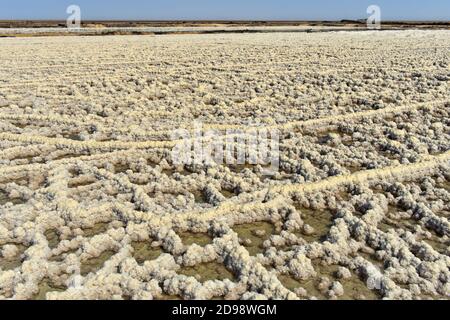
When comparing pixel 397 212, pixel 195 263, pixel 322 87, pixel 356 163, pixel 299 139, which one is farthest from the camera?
pixel 322 87

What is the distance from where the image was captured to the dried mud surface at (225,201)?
241cm

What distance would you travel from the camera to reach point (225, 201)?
3215 mm

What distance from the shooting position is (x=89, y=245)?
2672 mm

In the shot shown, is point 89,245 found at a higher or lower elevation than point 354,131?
lower

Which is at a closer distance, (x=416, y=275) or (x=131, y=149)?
(x=416, y=275)

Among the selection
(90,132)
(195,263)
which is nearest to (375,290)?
(195,263)

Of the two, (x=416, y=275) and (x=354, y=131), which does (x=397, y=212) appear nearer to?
(x=416, y=275)

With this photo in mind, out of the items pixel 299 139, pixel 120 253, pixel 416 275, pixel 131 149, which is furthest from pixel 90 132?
pixel 416 275

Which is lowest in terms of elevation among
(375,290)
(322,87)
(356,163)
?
(375,290)

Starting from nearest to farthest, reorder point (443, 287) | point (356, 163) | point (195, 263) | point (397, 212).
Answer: point (443, 287) → point (195, 263) → point (397, 212) → point (356, 163)

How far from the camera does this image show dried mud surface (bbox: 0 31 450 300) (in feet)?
7.92

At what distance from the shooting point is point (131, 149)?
14.1ft

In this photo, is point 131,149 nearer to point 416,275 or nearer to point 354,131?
point 354,131

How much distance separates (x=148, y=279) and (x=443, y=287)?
1.52 m
